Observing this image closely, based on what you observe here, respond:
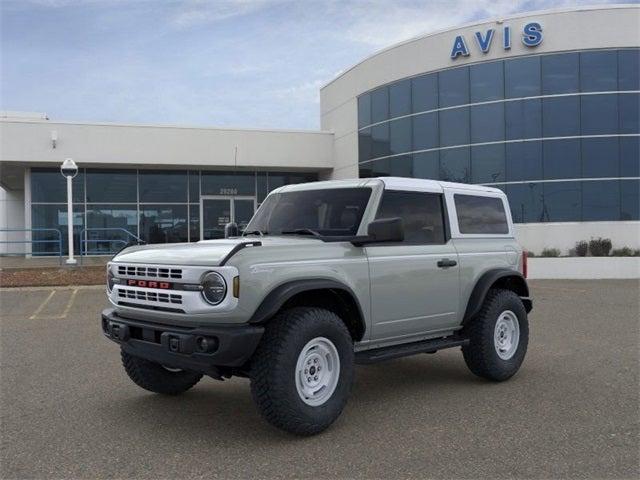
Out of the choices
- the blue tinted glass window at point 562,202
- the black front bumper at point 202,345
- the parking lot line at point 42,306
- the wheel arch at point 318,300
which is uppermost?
the blue tinted glass window at point 562,202

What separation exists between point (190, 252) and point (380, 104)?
69.2 feet

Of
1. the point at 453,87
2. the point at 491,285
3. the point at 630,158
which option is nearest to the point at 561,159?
the point at 630,158

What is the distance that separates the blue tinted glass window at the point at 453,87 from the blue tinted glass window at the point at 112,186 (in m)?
12.7

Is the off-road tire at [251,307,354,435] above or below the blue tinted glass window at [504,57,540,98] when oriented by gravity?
below

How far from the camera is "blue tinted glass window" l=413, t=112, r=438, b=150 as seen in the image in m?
22.8

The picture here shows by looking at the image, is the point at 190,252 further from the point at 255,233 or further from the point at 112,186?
the point at 112,186

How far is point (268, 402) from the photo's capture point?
4.29m

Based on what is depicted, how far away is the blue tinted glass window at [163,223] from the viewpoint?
25391 millimetres

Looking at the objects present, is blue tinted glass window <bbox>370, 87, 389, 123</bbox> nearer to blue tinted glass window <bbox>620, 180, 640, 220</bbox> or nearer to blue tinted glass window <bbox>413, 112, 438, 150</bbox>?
blue tinted glass window <bbox>413, 112, 438, 150</bbox>

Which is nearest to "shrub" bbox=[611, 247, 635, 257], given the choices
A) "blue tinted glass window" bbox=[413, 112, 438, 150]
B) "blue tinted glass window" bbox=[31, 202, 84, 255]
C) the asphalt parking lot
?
"blue tinted glass window" bbox=[413, 112, 438, 150]

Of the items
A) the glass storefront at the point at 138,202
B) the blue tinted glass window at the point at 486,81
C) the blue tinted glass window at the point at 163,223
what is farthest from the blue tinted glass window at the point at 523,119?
the blue tinted glass window at the point at 163,223

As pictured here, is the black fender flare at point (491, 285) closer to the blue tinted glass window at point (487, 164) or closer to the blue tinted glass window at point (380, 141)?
the blue tinted glass window at point (487, 164)

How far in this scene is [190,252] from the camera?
4.62 metres

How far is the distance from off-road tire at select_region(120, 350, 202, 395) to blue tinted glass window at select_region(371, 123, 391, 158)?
19.6 meters
